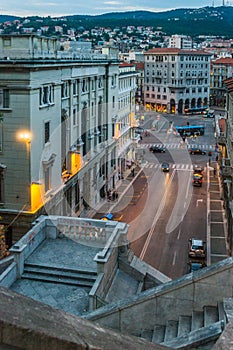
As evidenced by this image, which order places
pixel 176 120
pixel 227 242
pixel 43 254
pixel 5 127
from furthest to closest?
pixel 176 120 → pixel 227 242 → pixel 5 127 → pixel 43 254

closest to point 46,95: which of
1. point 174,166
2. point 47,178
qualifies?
point 47,178

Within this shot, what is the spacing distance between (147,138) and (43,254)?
94858 millimetres

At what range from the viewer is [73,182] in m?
40.6

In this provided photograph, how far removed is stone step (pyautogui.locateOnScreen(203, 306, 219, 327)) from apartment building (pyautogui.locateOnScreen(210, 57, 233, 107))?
170936 millimetres

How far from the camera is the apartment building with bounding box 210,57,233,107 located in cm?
17662

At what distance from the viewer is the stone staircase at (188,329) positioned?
8.83 m

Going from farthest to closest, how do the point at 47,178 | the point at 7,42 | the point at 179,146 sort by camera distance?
the point at 179,146
the point at 47,178
the point at 7,42

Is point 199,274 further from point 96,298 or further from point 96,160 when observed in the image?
point 96,160

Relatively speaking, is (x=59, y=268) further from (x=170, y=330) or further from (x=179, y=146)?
(x=179, y=146)

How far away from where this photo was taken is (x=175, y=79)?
514ft

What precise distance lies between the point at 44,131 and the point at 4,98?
3749 millimetres

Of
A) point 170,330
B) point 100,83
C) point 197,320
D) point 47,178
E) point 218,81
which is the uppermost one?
point 218,81

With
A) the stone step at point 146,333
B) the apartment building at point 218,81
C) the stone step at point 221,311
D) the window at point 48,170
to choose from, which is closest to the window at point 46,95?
the window at point 48,170

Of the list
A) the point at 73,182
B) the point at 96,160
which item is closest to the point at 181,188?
the point at 96,160
